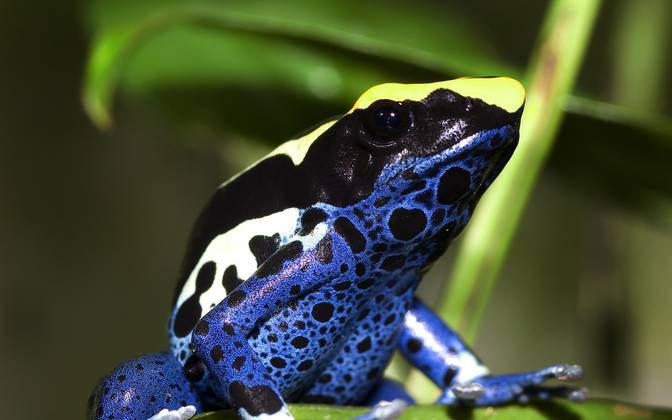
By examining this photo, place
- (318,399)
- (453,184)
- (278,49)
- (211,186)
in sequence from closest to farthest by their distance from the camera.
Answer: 1. (453,184)
2. (318,399)
3. (278,49)
4. (211,186)

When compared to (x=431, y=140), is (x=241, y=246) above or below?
below

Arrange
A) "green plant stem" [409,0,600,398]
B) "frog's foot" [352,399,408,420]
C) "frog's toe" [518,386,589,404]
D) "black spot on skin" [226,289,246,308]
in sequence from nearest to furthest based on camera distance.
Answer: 1. "frog's foot" [352,399,408,420]
2. "black spot on skin" [226,289,246,308]
3. "frog's toe" [518,386,589,404]
4. "green plant stem" [409,0,600,398]

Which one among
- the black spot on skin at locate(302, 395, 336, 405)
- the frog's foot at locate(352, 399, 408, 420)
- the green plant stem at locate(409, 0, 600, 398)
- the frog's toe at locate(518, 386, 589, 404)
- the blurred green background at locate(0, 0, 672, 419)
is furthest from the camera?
the blurred green background at locate(0, 0, 672, 419)

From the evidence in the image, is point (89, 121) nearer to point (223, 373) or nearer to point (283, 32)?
point (283, 32)

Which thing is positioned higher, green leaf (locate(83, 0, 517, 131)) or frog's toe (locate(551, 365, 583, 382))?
green leaf (locate(83, 0, 517, 131))

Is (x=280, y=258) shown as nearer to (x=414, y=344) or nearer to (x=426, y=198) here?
(x=426, y=198)

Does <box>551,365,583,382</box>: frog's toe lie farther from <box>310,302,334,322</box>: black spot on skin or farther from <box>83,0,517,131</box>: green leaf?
<box>83,0,517,131</box>: green leaf

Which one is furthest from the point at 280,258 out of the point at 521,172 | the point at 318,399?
the point at 521,172

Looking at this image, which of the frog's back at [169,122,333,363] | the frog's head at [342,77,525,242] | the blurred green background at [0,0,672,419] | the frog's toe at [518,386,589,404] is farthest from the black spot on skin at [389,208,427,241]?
the blurred green background at [0,0,672,419]
